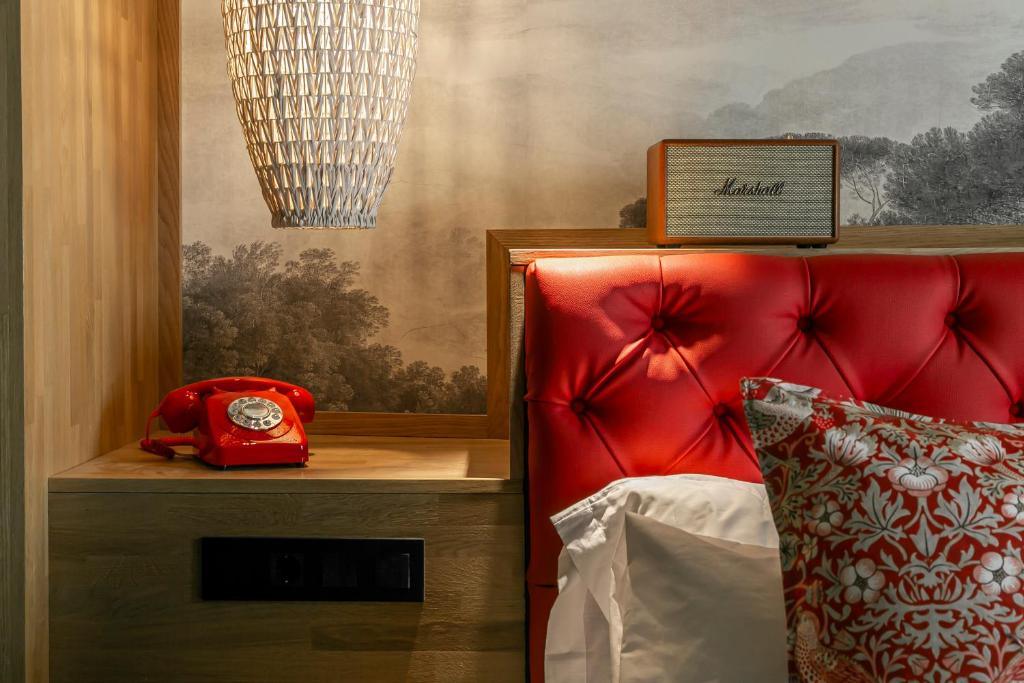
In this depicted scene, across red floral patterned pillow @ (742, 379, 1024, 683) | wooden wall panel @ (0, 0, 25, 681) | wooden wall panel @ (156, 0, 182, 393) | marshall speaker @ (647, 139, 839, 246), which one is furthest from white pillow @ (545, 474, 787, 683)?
wooden wall panel @ (156, 0, 182, 393)

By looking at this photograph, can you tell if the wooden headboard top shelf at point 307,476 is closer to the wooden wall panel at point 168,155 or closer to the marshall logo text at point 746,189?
the wooden wall panel at point 168,155

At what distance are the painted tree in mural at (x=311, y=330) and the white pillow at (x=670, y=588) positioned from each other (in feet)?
2.16

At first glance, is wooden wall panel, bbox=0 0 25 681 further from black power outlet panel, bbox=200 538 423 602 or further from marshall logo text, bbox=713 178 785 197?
marshall logo text, bbox=713 178 785 197

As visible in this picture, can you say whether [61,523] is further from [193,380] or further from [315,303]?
[315,303]

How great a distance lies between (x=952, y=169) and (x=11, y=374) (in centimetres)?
169

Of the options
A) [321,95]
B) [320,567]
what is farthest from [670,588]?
[321,95]

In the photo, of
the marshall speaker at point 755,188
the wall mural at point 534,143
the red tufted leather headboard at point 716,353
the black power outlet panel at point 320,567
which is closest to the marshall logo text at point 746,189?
the marshall speaker at point 755,188

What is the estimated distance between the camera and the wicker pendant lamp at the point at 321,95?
52.6 inches

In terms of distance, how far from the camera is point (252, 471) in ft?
4.59

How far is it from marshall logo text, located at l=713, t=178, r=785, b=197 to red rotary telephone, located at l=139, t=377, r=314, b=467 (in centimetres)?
80

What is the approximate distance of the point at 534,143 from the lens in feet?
5.70

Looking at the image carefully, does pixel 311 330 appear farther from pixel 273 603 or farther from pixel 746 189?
pixel 746 189

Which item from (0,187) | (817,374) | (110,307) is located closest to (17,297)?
(0,187)

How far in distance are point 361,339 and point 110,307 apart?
18.3 inches
